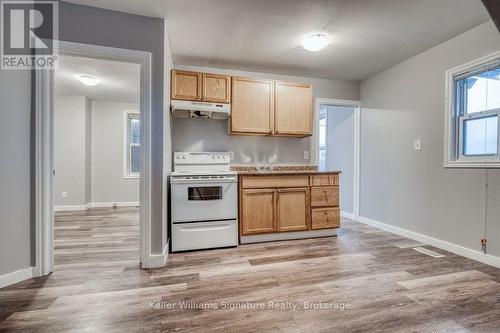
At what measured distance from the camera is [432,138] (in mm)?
2916

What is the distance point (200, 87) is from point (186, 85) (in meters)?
0.17

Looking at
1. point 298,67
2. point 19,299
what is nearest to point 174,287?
point 19,299

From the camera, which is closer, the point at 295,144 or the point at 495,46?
the point at 495,46

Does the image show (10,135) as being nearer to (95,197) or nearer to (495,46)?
(95,197)

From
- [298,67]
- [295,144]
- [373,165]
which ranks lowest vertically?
[373,165]

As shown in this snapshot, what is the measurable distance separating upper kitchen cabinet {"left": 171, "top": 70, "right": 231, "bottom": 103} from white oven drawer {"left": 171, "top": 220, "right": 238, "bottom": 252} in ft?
5.02

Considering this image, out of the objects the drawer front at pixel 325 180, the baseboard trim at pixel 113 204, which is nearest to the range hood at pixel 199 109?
the drawer front at pixel 325 180

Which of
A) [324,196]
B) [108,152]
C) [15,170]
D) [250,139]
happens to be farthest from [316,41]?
[108,152]

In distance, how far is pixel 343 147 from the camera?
4.54 m

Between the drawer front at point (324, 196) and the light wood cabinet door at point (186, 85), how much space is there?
1.98 m

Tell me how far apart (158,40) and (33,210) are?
1.88m

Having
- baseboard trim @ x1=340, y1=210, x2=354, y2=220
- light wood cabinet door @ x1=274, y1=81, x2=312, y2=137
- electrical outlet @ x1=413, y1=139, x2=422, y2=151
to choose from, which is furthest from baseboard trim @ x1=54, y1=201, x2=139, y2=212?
electrical outlet @ x1=413, y1=139, x2=422, y2=151

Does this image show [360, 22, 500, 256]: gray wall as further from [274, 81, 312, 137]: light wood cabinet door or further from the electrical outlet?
[274, 81, 312, 137]: light wood cabinet door

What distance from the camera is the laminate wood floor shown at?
1490mm
